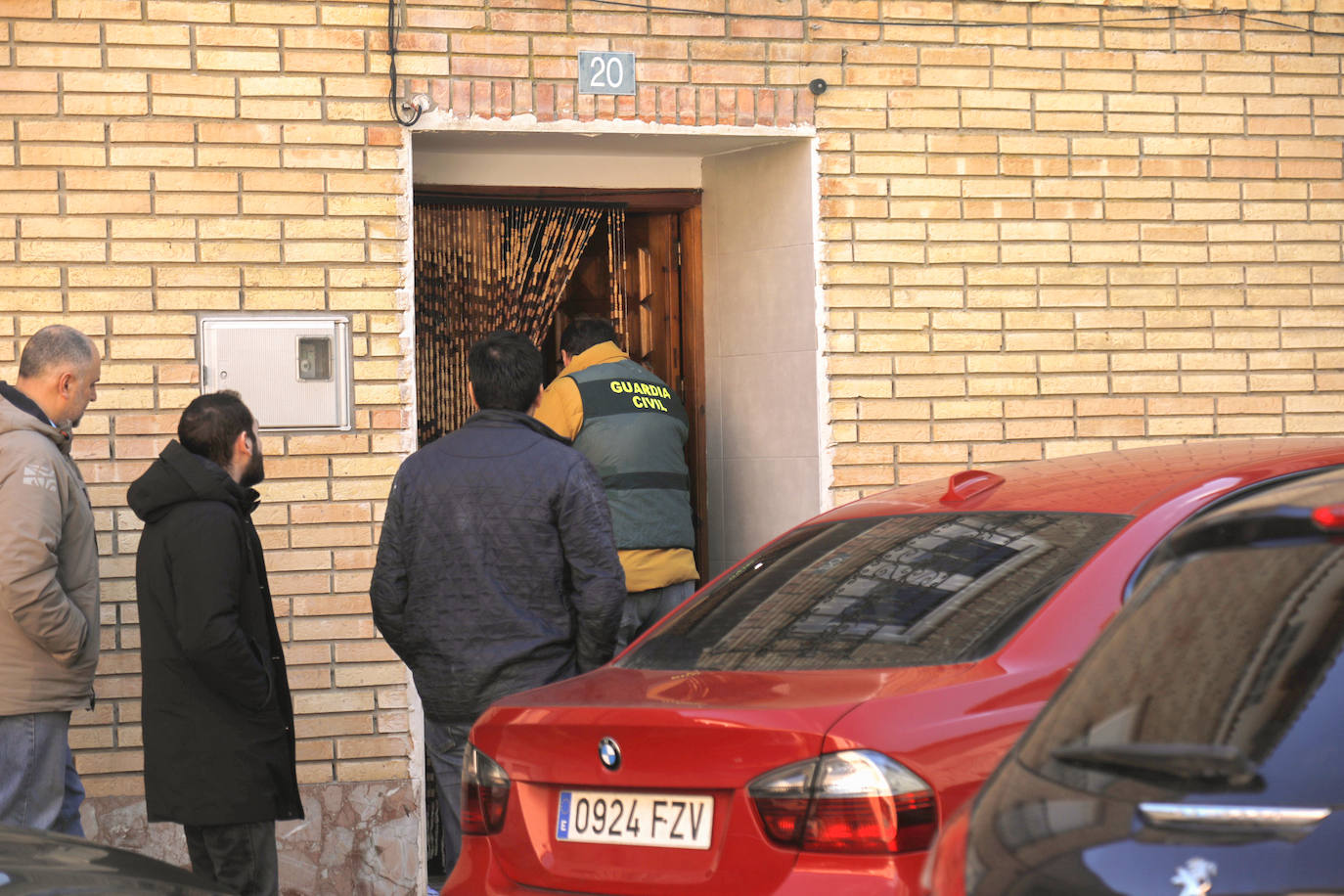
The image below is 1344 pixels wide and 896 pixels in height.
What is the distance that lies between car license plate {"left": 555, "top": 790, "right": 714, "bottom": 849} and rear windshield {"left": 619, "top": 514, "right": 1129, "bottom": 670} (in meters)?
0.43

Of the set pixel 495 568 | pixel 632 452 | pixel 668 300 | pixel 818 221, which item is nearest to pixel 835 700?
pixel 495 568

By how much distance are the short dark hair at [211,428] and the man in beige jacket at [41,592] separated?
41cm

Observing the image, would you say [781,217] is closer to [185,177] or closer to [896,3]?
[896,3]

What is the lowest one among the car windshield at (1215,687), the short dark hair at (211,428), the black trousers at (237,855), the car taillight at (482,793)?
the black trousers at (237,855)

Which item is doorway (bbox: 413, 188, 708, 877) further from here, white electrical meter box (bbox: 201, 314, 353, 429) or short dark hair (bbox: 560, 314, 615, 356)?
white electrical meter box (bbox: 201, 314, 353, 429)

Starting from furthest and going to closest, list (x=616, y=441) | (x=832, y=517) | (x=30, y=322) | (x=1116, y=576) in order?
(x=616, y=441) → (x=30, y=322) → (x=832, y=517) → (x=1116, y=576)

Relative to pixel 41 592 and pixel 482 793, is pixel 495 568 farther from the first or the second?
pixel 41 592

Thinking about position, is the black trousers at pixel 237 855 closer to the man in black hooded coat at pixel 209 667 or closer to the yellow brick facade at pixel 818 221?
the man in black hooded coat at pixel 209 667

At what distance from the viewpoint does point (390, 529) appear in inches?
187

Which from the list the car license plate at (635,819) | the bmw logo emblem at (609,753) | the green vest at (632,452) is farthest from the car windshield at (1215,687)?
the green vest at (632,452)

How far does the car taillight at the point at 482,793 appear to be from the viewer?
11.3ft

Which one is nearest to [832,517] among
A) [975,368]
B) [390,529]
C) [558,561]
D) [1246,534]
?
[558,561]

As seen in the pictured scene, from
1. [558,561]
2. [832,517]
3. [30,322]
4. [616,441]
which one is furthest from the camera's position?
[616,441]

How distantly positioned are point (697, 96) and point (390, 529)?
8.26ft
